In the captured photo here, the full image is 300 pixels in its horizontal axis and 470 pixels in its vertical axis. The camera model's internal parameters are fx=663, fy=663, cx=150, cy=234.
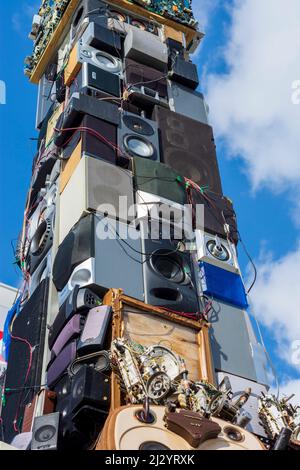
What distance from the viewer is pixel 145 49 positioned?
77.6 ft

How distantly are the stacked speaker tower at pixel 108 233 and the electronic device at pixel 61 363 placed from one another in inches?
1.6

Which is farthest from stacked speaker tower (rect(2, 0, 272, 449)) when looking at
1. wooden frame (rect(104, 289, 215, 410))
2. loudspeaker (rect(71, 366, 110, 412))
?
wooden frame (rect(104, 289, 215, 410))

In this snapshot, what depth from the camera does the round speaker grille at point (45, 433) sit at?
1156 cm

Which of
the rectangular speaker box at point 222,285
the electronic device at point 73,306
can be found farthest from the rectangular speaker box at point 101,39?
the electronic device at point 73,306

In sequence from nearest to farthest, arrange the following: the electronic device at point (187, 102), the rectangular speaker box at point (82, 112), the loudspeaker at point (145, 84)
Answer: the rectangular speaker box at point (82, 112) < the loudspeaker at point (145, 84) < the electronic device at point (187, 102)

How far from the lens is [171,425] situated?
1112 cm

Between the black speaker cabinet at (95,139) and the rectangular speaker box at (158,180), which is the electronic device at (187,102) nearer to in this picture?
the black speaker cabinet at (95,139)

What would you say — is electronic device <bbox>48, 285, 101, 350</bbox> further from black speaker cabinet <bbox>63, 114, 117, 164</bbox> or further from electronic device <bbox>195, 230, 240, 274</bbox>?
black speaker cabinet <bbox>63, 114, 117, 164</bbox>

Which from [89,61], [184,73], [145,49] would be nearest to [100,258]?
[89,61]

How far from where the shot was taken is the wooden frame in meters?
13.7

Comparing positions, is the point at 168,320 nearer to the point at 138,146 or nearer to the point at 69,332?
the point at 69,332

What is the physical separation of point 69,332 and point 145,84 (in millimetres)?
11102
